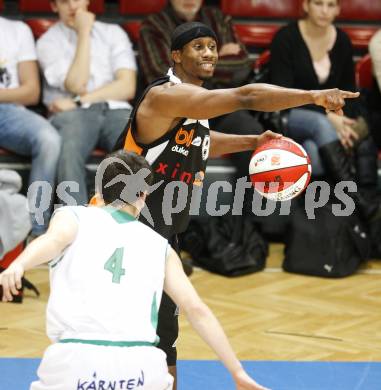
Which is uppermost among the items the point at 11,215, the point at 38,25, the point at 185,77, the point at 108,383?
the point at 185,77

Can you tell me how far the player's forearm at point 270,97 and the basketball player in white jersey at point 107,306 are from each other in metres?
0.73

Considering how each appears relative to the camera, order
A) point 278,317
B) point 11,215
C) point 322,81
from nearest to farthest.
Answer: point 278,317 < point 11,215 < point 322,81

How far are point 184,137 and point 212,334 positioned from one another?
49.0 inches

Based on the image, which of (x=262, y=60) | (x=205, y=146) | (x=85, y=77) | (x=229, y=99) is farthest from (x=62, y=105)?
(x=229, y=99)

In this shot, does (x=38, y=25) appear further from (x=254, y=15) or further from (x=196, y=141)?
(x=196, y=141)

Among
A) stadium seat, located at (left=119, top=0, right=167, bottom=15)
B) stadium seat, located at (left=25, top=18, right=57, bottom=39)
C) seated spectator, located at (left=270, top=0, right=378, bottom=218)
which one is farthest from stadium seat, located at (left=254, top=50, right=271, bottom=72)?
stadium seat, located at (left=25, top=18, right=57, bottom=39)

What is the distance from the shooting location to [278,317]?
5570 millimetres

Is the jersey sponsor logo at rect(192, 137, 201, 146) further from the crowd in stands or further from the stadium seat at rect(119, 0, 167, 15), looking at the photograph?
the stadium seat at rect(119, 0, 167, 15)

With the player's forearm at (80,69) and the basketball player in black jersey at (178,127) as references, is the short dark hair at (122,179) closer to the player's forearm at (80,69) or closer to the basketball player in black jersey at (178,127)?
the basketball player in black jersey at (178,127)

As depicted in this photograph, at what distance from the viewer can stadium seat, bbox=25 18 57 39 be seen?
741 centimetres

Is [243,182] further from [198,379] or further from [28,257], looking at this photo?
[28,257]

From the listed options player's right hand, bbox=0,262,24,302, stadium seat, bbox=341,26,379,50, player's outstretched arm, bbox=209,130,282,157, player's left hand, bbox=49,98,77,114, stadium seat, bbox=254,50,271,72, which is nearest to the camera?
player's right hand, bbox=0,262,24,302

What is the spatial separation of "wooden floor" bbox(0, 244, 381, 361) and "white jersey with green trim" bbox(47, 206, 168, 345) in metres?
2.14

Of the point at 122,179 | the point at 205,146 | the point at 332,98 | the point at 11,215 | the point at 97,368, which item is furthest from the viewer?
the point at 11,215
